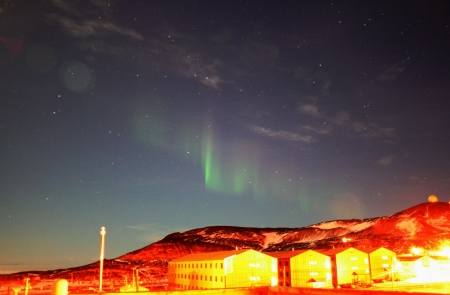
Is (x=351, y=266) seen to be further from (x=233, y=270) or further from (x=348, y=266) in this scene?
(x=233, y=270)

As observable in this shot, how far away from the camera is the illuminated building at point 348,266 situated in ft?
190

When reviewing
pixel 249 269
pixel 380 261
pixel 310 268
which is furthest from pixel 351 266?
pixel 249 269

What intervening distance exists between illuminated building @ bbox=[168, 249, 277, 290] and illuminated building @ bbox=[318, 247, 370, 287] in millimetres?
10914

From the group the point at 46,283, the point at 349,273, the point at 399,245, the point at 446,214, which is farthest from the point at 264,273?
the point at 446,214

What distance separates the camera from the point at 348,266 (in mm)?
59281

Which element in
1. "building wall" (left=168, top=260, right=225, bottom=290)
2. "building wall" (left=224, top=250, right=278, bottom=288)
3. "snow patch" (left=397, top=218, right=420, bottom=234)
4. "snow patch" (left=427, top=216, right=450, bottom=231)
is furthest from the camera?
"snow patch" (left=397, top=218, right=420, bottom=234)

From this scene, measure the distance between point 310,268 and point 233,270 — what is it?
1368 centimetres

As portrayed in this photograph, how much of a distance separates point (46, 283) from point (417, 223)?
114324 millimetres

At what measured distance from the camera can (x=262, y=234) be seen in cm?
19300

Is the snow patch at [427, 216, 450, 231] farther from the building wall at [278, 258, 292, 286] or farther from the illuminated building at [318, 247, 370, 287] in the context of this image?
the building wall at [278, 258, 292, 286]

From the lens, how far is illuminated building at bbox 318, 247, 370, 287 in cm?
5803

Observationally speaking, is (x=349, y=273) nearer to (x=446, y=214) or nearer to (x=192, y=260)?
(x=192, y=260)

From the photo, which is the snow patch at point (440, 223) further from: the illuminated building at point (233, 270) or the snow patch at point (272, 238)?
the illuminated building at point (233, 270)

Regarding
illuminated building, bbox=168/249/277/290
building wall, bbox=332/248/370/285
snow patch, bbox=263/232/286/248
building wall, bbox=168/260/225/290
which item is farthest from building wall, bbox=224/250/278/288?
snow patch, bbox=263/232/286/248
